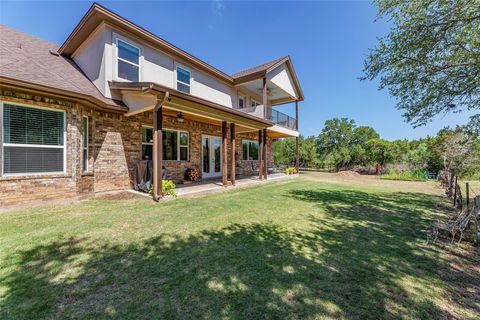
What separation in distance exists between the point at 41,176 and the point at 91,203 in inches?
63.0

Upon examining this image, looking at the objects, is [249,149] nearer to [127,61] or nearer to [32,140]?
[127,61]

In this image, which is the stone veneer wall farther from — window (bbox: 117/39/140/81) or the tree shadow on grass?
the tree shadow on grass

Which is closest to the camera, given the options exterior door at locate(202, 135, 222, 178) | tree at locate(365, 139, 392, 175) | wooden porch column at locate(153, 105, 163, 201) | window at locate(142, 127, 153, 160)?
wooden porch column at locate(153, 105, 163, 201)

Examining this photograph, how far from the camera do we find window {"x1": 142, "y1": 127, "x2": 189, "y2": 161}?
9.41m

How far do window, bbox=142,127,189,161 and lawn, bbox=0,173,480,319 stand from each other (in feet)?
14.1

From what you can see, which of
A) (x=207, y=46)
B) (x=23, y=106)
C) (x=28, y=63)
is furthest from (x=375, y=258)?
(x=207, y=46)

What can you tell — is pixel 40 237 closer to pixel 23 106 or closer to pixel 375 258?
pixel 23 106

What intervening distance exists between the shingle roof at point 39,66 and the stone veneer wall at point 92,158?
52 centimetres

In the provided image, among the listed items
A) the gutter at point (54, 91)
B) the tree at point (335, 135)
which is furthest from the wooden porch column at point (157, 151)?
the tree at point (335, 135)

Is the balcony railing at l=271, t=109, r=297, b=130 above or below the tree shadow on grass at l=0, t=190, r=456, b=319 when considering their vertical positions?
above

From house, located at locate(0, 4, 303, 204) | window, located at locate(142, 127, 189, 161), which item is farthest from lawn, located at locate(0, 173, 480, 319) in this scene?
window, located at locate(142, 127, 189, 161)

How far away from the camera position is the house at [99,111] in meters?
5.97

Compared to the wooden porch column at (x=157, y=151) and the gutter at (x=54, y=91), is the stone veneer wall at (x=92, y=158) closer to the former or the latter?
the gutter at (x=54, y=91)

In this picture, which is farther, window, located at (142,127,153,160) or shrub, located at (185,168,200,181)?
shrub, located at (185,168,200,181)
